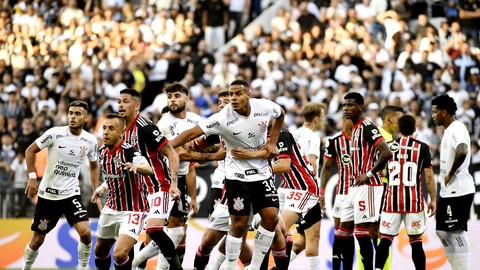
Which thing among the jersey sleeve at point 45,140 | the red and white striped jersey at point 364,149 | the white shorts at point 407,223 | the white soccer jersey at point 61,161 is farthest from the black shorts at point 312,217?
the jersey sleeve at point 45,140

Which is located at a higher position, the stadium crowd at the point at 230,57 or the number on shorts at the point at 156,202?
the stadium crowd at the point at 230,57

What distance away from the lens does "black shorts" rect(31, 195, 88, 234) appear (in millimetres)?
14383

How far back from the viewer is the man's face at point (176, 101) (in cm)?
1379

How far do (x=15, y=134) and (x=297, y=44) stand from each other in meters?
8.08

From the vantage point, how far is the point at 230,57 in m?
25.8

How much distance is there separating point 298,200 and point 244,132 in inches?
89.1

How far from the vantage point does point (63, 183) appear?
14500 mm

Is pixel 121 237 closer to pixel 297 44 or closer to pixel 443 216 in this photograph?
pixel 443 216

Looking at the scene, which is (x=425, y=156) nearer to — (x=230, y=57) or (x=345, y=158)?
(x=345, y=158)

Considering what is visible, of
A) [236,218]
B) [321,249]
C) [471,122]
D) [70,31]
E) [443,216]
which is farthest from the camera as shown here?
[70,31]

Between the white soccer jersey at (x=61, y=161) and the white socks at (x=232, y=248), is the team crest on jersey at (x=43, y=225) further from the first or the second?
the white socks at (x=232, y=248)

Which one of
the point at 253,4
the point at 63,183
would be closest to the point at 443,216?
the point at 63,183

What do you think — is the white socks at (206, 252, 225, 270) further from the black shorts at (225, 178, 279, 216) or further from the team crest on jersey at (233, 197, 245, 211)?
the team crest on jersey at (233, 197, 245, 211)

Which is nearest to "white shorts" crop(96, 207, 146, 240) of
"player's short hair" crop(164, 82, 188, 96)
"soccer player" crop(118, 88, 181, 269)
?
"soccer player" crop(118, 88, 181, 269)
